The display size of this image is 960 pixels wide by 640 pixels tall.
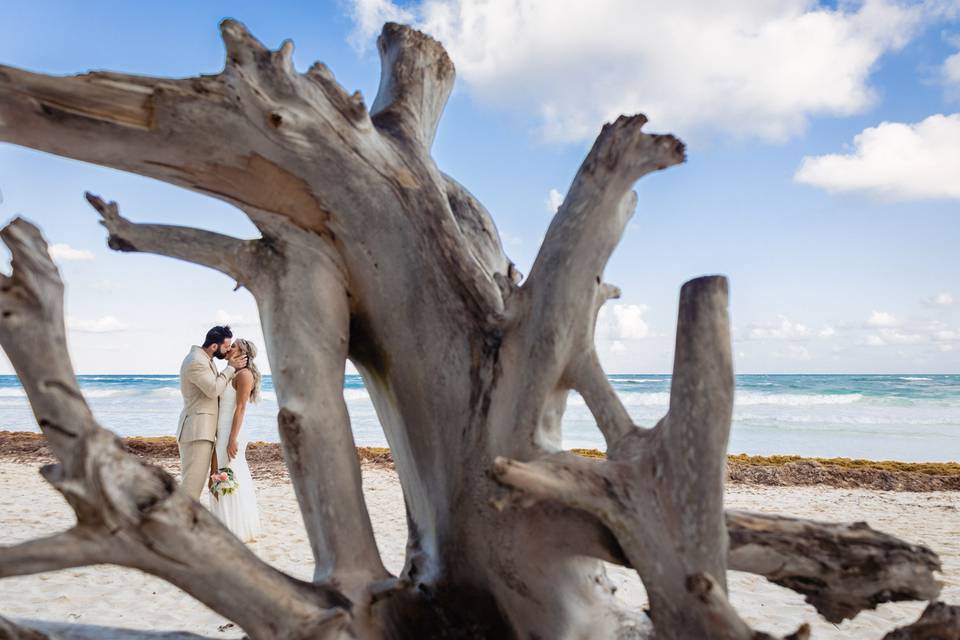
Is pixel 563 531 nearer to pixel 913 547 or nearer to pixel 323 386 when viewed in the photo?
pixel 323 386

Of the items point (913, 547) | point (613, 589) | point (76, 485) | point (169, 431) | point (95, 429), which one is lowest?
point (169, 431)

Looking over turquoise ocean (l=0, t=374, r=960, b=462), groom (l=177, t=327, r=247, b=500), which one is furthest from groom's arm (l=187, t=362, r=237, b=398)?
turquoise ocean (l=0, t=374, r=960, b=462)

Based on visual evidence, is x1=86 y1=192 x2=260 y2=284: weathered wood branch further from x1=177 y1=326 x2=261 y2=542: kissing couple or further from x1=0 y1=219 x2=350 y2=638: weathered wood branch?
x1=177 y1=326 x2=261 y2=542: kissing couple

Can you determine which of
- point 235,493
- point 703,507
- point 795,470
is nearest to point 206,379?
point 235,493

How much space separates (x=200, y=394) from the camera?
531cm

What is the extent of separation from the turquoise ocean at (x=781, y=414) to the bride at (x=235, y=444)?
25.6ft

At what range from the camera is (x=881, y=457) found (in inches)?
576

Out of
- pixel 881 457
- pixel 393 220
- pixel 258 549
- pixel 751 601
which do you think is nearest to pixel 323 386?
pixel 393 220

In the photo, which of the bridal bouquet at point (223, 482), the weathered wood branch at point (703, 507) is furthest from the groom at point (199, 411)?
the weathered wood branch at point (703, 507)

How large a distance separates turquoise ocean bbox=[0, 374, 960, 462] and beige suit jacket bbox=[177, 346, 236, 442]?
26.8ft

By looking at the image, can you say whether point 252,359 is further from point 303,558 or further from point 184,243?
point 184,243

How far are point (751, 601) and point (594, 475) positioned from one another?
9.80 feet

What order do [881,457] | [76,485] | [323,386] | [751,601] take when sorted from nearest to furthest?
1. [76,485]
2. [323,386]
3. [751,601]
4. [881,457]

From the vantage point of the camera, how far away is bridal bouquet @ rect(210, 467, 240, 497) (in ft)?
17.9
